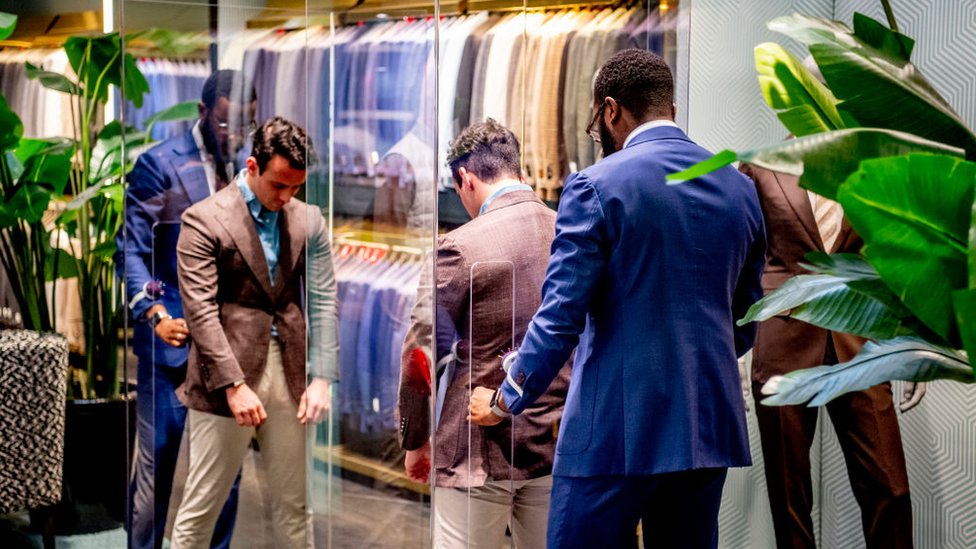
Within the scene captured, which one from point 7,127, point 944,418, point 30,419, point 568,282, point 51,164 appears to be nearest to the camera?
point 568,282

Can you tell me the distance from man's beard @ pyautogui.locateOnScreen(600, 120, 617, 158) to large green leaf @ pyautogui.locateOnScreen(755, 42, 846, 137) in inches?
30.9

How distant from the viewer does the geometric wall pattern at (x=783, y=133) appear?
334 cm

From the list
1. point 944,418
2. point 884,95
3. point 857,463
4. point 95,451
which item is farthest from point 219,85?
point 944,418

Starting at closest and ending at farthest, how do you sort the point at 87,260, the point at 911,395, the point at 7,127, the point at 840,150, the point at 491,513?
the point at 840,150 < the point at 491,513 < the point at 911,395 < the point at 7,127 < the point at 87,260

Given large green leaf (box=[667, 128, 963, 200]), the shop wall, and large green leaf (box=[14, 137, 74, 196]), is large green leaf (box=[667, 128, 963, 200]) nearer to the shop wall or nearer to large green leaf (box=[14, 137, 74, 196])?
the shop wall

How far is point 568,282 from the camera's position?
2092 millimetres

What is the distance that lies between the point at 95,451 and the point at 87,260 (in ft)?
2.38

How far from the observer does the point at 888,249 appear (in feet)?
3.97

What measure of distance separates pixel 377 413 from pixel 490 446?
0.26 m

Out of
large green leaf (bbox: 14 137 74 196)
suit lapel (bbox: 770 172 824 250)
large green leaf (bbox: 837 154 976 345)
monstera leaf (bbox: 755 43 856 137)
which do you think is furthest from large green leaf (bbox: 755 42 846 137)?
large green leaf (bbox: 14 137 74 196)

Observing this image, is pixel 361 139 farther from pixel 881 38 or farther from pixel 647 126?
pixel 881 38

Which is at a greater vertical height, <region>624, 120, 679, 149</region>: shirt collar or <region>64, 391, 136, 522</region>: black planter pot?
<region>624, 120, 679, 149</region>: shirt collar

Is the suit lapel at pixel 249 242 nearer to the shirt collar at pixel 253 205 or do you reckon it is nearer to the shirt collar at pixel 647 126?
the shirt collar at pixel 253 205

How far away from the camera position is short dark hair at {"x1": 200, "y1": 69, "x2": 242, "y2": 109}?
8.20 ft
